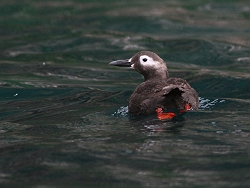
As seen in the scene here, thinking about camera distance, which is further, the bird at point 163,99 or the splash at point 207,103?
the splash at point 207,103

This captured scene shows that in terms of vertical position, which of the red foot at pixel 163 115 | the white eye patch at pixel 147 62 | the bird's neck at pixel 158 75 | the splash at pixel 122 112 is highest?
the white eye patch at pixel 147 62

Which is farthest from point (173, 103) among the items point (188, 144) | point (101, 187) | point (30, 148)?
point (101, 187)

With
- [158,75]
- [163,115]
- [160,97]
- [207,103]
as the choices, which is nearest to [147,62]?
[158,75]

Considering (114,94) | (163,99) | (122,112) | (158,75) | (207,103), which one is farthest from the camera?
(114,94)

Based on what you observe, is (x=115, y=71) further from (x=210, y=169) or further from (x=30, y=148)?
(x=210, y=169)

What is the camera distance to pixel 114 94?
11.1 m

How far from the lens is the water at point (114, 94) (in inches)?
260

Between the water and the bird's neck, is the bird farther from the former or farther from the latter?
the bird's neck

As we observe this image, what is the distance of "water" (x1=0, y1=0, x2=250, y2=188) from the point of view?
6.61 meters

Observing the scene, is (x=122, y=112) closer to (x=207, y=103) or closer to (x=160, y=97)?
(x=160, y=97)

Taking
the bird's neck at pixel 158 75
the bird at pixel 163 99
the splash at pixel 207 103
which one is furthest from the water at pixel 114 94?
the bird's neck at pixel 158 75

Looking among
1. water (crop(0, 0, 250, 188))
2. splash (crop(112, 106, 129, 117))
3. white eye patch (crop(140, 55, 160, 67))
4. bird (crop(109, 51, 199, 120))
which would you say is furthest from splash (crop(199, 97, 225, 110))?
splash (crop(112, 106, 129, 117))

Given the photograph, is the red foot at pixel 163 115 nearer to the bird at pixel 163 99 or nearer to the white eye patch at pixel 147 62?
the bird at pixel 163 99

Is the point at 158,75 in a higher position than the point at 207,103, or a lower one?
higher
